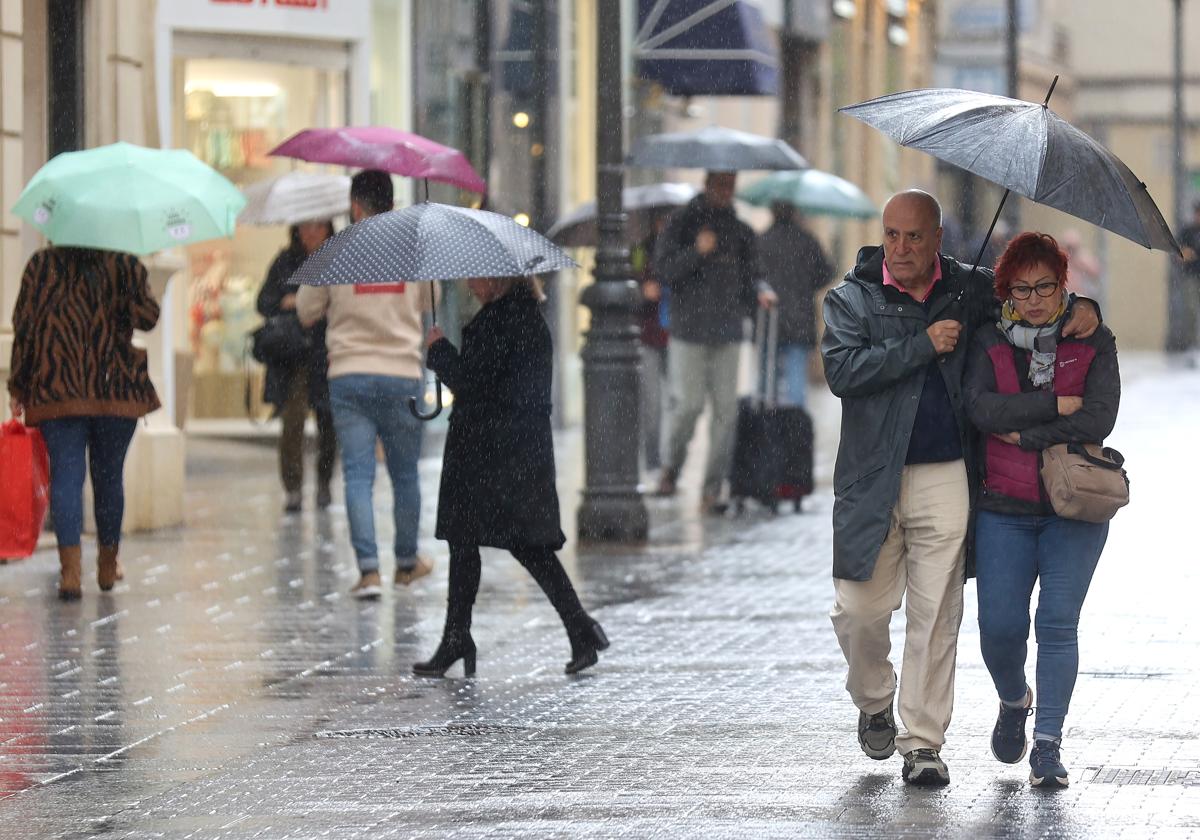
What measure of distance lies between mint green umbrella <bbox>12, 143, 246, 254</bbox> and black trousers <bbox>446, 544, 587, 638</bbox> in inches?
102

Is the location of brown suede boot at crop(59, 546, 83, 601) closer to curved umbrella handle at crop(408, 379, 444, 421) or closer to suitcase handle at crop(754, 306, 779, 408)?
curved umbrella handle at crop(408, 379, 444, 421)

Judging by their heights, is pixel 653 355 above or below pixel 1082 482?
below

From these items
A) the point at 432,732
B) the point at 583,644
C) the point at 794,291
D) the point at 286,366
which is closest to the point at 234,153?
the point at 286,366

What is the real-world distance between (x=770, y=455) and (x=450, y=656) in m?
6.01

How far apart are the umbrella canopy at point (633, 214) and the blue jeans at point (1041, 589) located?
9.34 m

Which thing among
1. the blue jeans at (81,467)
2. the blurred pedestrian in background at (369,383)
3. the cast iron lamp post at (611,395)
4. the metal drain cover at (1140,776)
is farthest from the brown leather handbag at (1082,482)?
the cast iron lamp post at (611,395)

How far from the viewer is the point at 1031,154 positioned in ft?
20.6

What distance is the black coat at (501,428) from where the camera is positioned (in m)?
8.51

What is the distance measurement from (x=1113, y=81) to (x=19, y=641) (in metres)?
40.2

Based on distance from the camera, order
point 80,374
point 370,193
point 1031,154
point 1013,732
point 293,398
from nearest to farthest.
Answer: point 1031,154, point 1013,732, point 370,193, point 80,374, point 293,398

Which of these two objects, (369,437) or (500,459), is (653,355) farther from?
(500,459)

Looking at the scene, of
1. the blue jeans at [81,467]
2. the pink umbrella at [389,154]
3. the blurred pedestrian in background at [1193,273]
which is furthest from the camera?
the blurred pedestrian in background at [1193,273]

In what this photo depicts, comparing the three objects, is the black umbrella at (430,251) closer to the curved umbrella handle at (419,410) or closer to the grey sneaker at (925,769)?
the curved umbrella handle at (419,410)

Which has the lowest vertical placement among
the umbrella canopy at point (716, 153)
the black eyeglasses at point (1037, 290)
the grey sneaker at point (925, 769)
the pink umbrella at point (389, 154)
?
the grey sneaker at point (925, 769)
